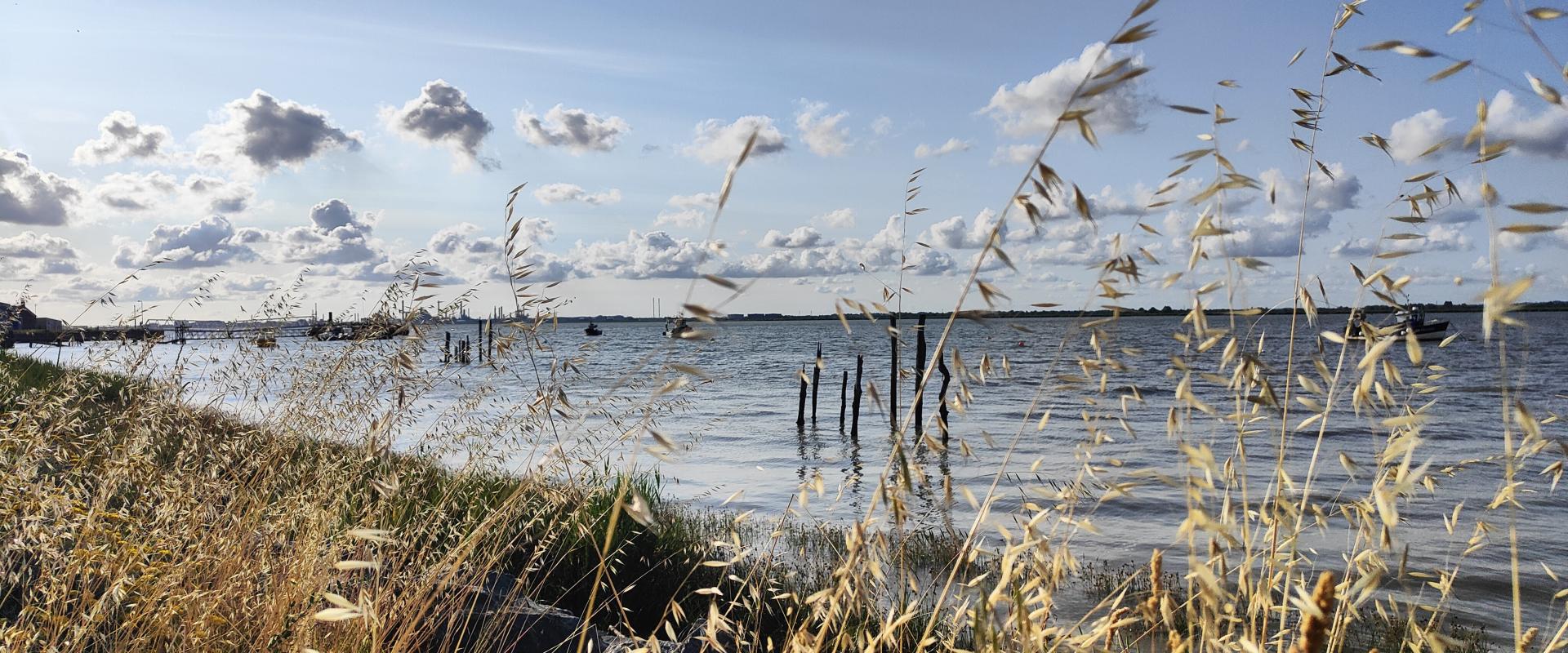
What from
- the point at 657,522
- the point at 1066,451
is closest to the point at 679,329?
the point at 657,522

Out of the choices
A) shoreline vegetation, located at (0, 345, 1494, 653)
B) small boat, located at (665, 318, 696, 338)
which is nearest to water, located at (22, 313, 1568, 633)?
small boat, located at (665, 318, 696, 338)

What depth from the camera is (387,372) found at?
5.12 metres

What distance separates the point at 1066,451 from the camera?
679 inches

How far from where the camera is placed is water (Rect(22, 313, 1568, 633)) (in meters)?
2.81

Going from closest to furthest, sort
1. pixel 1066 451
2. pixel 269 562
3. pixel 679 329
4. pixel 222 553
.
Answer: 1. pixel 679 329
2. pixel 222 553
3. pixel 269 562
4. pixel 1066 451

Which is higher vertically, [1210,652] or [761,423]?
[1210,652]

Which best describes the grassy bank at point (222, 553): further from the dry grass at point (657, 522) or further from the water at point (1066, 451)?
the water at point (1066, 451)

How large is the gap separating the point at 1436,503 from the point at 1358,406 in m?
13.2

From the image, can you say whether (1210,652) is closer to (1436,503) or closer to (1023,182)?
(1023,182)

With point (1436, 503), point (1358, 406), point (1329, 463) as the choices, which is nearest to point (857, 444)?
point (1329, 463)

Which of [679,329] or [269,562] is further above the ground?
[679,329]

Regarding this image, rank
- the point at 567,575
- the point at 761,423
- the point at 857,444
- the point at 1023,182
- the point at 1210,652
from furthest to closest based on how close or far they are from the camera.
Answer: the point at 761,423 < the point at 857,444 < the point at 567,575 < the point at 1210,652 < the point at 1023,182

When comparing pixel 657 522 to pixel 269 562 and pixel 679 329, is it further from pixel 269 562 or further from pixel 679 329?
pixel 679 329

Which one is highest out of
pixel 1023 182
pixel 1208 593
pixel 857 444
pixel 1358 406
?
pixel 1023 182
